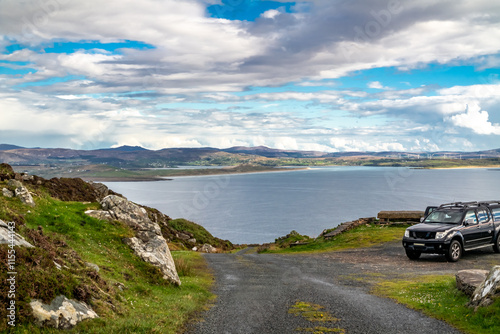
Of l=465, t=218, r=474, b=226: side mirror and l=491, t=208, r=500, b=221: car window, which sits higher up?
l=491, t=208, r=500, b=221: car window

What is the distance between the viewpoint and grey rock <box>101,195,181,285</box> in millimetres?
16562

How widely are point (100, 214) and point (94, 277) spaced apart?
8867 millimetres

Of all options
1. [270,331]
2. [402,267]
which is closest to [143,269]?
[270,331]

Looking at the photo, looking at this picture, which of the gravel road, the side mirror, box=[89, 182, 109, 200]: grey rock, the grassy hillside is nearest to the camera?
the grassy hillside

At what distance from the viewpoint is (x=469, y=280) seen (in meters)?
12.8

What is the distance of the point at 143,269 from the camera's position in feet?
51.6

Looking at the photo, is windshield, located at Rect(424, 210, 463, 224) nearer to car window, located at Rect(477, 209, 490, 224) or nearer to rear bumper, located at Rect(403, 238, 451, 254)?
car window, located at Rect(477, 209, 490, 224)

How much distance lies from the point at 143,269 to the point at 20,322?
8055 mm

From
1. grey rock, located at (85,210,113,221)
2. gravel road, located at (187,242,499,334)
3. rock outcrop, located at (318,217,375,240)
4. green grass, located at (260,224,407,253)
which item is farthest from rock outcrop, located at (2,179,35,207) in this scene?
rock outcrop, located at (318,217,375,240)

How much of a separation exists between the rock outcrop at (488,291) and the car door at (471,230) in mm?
11771

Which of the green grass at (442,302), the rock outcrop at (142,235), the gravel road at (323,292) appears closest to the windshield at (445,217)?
the gravel road at (323,292)

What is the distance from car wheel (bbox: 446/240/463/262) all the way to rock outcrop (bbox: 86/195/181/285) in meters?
15.3

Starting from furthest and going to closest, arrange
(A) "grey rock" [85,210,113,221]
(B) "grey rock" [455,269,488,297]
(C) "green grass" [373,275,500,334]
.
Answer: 1. (A) "grey rock" [85,210,113,221]
2. (B) "grey rock" [455,269,488,297]
3. (C) "green grass" [373,275,500,334]

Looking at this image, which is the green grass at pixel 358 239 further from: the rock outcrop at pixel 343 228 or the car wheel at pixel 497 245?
the car wheel at pixel 497 245
